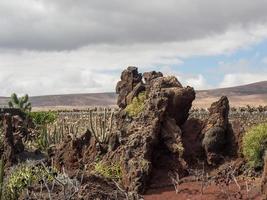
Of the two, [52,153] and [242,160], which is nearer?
[242,160]

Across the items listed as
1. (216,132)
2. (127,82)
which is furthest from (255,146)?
(127,82)

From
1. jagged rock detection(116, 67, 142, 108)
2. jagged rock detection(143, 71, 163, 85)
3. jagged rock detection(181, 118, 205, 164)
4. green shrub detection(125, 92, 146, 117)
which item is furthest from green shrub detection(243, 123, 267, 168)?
jagged rock detection(116, 67, 142, 108)

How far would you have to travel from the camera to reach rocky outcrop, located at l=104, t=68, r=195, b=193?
1593 cm

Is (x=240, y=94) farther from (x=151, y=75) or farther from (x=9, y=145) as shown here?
(x=9, y=145)

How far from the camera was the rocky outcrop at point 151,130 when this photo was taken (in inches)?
627

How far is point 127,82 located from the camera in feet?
65.7

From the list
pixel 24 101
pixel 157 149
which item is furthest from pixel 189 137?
pixel 24 101

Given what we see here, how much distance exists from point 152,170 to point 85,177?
2.52 m

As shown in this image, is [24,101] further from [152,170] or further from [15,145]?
[152,170]

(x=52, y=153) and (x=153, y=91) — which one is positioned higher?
(x=153, y=91)

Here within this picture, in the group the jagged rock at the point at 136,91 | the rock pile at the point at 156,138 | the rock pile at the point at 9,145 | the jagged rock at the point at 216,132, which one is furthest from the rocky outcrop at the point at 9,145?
the jagged rock at the point at 216,132

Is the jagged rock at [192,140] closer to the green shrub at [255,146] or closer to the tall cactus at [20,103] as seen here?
the green shrub at [255,146]

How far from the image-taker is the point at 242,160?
1659 centimetres

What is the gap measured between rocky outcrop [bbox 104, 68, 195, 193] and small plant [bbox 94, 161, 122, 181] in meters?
0.20
